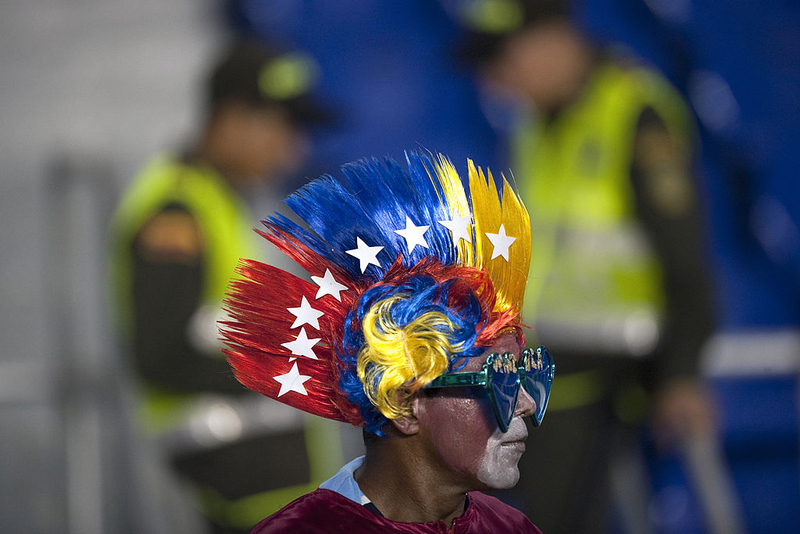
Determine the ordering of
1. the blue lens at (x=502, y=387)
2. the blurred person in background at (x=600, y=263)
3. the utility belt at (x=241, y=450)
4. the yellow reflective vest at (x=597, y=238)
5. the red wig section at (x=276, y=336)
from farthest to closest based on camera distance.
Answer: the yellow reflective vest at (x=597, y=238) < the blurred person in background at (x=600, y=263) < the utility belt at (x=241, y=450) < the red wig section at (x=276, y=336) < the blue lens at (x=502, y=387)

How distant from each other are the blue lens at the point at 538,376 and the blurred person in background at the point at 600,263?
64.2 inches

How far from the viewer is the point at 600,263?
355 cm

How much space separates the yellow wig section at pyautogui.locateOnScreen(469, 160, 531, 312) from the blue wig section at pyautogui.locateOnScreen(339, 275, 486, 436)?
0.26 ft

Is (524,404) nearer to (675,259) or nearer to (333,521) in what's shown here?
(333,521)

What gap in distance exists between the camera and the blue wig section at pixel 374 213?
1672mm

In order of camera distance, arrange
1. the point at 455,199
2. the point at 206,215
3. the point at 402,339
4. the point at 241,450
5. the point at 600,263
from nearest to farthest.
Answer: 1. the point at 402,339
2. the point at 455,199
3. the point at 241,450
4. the point at 206,215
5. the point at 600,263

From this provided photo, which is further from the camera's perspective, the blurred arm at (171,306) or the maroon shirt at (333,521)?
the blurred arm at (171,306)

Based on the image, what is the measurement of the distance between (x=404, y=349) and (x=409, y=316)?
54 millimetres

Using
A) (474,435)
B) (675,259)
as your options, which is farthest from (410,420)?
(675,259)

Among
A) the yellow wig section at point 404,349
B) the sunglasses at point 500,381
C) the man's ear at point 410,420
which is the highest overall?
the yellow wig section at point 404,349

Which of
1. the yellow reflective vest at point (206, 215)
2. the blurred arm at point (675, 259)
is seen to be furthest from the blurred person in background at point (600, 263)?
the yellow reflective vest at point (206, 215)

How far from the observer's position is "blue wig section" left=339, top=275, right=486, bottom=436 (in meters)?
1.62

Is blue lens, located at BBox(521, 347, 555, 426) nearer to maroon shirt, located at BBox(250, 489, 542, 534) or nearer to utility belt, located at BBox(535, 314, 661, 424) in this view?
maroon shirt, located at BBox(250, 489, 542, 534)

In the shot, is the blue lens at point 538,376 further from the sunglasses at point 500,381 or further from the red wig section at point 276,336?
the red wig section at point 276,336
